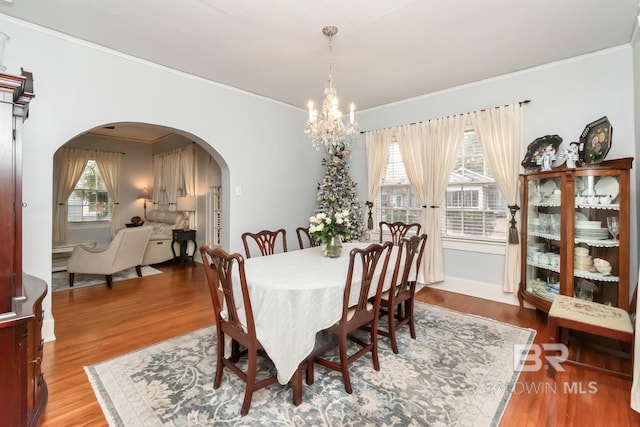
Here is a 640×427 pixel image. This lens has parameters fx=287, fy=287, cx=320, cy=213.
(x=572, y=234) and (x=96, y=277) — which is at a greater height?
(x=572, y=234)

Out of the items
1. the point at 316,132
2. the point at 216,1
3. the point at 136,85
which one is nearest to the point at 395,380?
the point at 316,132

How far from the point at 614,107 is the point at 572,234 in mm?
1453

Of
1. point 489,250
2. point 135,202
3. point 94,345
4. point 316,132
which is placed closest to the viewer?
point 94,345

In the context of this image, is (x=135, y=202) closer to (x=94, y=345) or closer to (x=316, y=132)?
(x=94, y=345)

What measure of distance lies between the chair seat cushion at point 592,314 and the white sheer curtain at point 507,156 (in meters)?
1.18

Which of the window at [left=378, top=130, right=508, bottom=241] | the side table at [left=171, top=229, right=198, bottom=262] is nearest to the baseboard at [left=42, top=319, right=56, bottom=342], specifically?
the side table at [left=171, top=229, right=198, bottom=262]

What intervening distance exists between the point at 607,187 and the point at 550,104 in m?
1.18

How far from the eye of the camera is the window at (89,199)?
641 centimetres

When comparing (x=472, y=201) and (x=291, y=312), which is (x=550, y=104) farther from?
(x=291, y=312)

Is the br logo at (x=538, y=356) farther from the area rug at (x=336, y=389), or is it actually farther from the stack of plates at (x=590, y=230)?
the stack of plates at (x=590, y=230)

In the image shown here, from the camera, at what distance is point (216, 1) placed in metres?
2.22

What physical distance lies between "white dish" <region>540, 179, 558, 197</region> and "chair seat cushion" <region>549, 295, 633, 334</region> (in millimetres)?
1203

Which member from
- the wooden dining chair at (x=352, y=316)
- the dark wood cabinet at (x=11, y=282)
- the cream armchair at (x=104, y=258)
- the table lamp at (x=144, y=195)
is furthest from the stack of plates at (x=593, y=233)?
the table lamp at (x=144, y=195)

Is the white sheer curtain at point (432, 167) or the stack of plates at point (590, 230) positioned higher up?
the white sheer curtain at point (432, 167)
